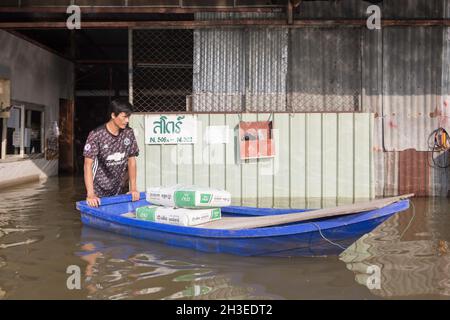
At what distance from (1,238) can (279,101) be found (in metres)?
5.79

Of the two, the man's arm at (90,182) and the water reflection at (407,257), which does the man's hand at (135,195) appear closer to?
the man's arm at (90,182)

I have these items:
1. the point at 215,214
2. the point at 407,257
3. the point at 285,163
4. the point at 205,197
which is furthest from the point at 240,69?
the point at 407,257

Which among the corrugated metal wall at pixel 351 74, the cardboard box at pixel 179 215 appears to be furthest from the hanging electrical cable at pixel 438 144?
the cardboard box at pixel 179 215

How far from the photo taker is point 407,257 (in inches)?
207

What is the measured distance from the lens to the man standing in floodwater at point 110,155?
6.10 m

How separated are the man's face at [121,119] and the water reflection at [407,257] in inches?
124

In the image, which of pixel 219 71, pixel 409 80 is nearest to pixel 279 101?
pixel 219 71

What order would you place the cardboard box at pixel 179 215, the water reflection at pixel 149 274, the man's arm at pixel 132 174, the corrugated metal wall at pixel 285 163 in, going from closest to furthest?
the water reflection at pixel 149 274 < the cardboard box at pixel 179 215 < the man's arm at pixel 132 174 < the corrugated metal wall at pixel 285 163

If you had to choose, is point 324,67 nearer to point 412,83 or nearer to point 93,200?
point 412,83

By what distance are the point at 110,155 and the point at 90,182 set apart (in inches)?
17.5

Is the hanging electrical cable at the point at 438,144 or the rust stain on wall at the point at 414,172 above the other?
the hanging electrical cable at the point at 438,144

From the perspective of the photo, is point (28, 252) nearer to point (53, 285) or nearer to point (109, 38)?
point (53, 285)

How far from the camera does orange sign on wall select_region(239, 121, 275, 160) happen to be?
9.10 metres

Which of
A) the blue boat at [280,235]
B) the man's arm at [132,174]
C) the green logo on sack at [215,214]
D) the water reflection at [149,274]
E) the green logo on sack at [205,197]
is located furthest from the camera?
the man's arm at [132,174]
